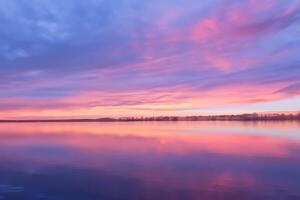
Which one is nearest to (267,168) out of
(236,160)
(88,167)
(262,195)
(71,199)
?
(236,160)

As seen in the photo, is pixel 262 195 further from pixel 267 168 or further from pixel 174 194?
pixel 267 168

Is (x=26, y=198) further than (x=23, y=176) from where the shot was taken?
No

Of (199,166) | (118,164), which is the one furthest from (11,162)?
(199,166)

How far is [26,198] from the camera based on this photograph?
991 centimetres

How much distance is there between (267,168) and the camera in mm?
15594

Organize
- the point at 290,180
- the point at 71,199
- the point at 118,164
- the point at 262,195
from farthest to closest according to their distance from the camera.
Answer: the point at 118,164 → the point at 290,180 → the point at 262,195 → the point at 71,199

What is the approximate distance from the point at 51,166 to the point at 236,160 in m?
9.66

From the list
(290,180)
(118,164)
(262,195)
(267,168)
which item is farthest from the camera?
(118,164)

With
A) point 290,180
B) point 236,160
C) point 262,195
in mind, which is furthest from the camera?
point 236,160

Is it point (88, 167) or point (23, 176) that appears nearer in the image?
point (23, 176)

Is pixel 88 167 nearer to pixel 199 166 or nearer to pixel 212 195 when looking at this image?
pixel 199 166

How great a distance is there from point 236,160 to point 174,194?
28.5ft

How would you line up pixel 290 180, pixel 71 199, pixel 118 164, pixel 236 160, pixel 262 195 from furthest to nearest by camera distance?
pixel 236 160 < pixel 118 164 < pixel 290 180 < pixel 262 195 < pixel 71 199

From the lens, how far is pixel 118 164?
16656 mm
